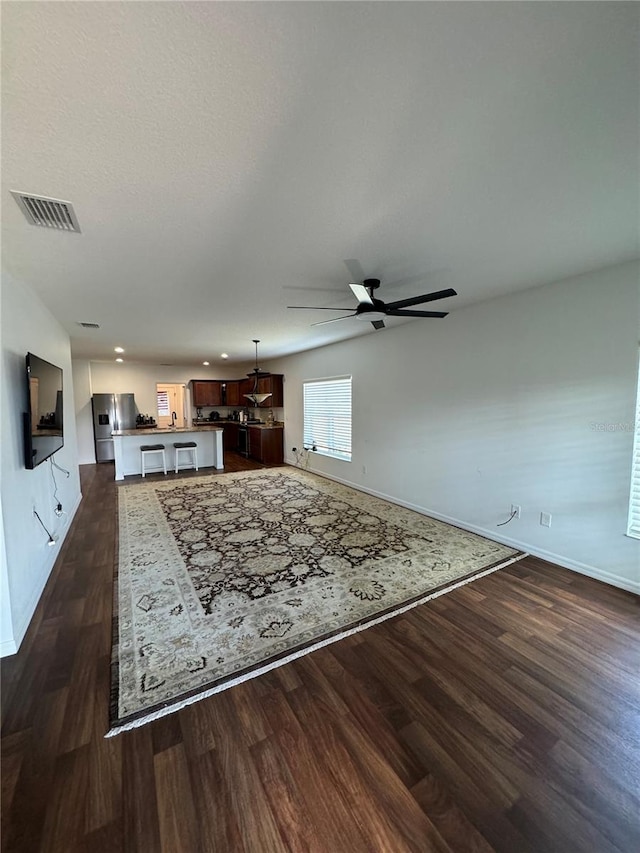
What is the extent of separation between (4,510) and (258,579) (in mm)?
1848

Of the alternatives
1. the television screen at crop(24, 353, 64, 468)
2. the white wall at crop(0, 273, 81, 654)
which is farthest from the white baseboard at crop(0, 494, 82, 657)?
the television screen at crop(24, 353, 64, 468)

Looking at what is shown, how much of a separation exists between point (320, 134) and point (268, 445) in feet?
23.7

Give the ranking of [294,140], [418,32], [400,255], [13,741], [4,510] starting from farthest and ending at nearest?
[400,255]
[4,510]
[13,741]
[294,140]
[418,32]

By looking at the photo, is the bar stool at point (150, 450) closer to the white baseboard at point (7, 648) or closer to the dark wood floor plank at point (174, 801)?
the white baseboard at point (7, 648)

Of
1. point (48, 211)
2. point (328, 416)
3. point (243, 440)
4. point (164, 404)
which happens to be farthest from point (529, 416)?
point (164, 404)

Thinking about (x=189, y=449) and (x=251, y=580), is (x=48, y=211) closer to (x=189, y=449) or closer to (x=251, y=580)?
(x=251, y=580)

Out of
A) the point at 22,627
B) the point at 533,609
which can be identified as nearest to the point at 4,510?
the point at 22,627

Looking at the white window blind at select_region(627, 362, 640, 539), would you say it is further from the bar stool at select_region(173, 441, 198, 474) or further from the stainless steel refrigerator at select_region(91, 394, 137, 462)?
the stainless steel refrigerator at select_region(91, 394, 137, 462)

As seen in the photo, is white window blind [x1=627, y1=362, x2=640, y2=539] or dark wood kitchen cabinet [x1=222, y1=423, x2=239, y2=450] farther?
dark wood kitchen cabinet [x1=222, y1=423, x2=239, y2=450]

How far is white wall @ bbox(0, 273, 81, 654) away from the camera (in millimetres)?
2109

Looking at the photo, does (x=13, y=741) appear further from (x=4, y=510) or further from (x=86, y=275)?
(x=86, y=275)

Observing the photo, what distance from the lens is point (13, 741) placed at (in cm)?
150

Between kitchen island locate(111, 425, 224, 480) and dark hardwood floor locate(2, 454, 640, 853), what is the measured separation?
493cm

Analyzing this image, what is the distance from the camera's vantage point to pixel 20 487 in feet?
7.93
